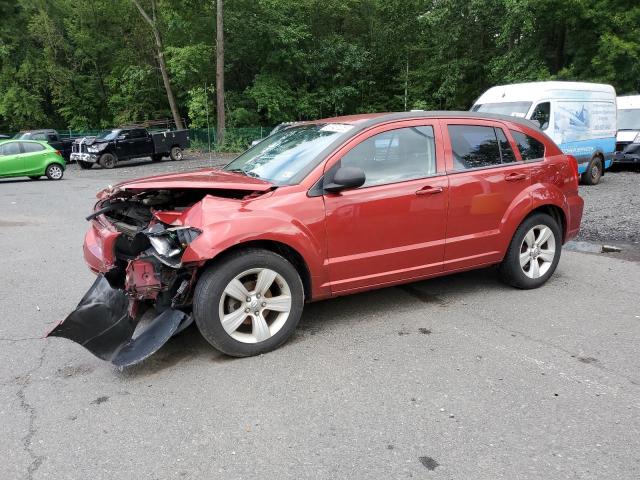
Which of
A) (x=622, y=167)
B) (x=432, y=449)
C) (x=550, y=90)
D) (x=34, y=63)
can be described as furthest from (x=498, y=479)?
(x=34, y=63)

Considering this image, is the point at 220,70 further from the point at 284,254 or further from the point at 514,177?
the point at 284,254

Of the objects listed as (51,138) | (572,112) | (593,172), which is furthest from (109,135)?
(593,172)

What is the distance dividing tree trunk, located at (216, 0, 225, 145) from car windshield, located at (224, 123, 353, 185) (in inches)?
977

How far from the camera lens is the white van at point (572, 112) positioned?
1265 cm

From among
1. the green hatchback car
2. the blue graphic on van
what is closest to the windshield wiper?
the blue graphic on van

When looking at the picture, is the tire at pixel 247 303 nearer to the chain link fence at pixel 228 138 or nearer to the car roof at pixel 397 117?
the car roof at pixel 397 117

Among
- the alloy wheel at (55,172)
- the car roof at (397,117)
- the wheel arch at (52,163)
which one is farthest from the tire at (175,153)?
the car roof at (397,117)

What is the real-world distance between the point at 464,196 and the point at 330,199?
137 centimetres

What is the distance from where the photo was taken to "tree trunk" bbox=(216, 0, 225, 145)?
27578 millimetres

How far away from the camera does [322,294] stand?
4266 mm

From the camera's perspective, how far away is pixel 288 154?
184 inches

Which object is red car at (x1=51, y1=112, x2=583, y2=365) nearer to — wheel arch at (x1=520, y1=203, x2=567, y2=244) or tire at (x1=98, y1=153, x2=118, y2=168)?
wheel arch at (x1=520, y1=203, x2=567, y2=244)

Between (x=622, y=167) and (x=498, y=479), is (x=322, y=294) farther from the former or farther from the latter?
(x=622, y=167)

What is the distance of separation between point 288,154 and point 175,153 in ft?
76.6
